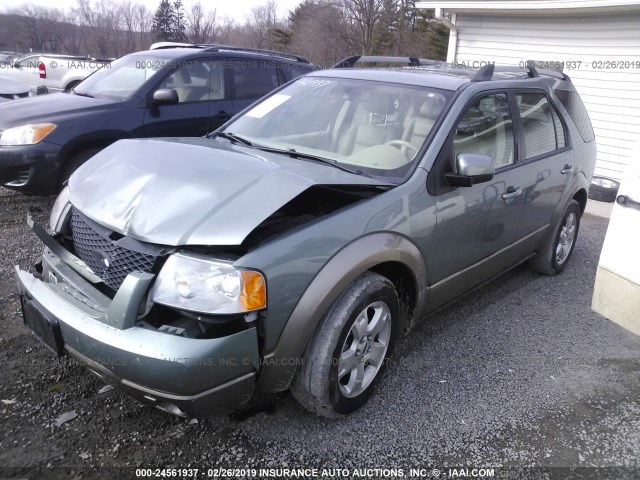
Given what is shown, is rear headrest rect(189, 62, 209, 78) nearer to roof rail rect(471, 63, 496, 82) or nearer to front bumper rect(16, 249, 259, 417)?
roof rail rect(471, 63, 496, 82)

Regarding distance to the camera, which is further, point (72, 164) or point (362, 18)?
point (362, 18)

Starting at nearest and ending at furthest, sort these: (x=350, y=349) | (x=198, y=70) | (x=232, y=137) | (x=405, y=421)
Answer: (x=350, y=349)
(x=405, y=421)
(x=232, y=137)
(x=198, y=70)

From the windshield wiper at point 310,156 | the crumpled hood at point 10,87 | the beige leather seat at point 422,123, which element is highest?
the beige leather seat at point 422,123

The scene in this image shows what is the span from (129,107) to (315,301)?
439 centimetres

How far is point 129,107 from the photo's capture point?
5801mm

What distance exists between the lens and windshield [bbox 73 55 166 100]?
610 centimetres

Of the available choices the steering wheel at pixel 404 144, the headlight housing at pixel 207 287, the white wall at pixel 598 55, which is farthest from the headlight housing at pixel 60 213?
the white wall at pixel 598 55

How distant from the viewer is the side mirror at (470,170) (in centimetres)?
296

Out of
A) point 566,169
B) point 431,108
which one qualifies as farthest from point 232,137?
point 566,169

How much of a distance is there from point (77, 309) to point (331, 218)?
1.24m

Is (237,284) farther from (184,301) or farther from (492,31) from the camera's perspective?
(492,31)

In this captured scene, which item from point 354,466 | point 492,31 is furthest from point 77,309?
point 492,31

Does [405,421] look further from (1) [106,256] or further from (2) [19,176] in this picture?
(2) [19,176]

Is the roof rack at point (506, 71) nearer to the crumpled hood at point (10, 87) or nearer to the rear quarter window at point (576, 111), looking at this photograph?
the rear quarter window at point (576, 111)
